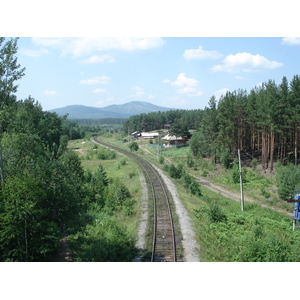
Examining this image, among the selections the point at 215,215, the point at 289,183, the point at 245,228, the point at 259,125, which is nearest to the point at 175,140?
the point at 259,125

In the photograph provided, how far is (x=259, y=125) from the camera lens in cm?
3800

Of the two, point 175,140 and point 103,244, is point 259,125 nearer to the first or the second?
point 103,244

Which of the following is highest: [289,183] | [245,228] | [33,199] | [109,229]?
[33,199]

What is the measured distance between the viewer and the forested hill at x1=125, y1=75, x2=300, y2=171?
3412 centimetres

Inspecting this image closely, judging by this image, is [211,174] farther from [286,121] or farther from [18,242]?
[18,242]

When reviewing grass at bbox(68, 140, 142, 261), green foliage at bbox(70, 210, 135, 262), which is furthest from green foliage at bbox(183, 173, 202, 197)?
green foliage at bbox(70, 210, 135, 262)

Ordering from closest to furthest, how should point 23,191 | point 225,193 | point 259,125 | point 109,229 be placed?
point 23,191, point 109,229, point 225,193, point 259,125

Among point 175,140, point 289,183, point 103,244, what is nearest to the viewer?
point 103,244

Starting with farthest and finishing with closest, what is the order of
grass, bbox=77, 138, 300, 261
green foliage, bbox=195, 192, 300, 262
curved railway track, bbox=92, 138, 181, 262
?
1. curved railway track, bbox=92, 138, 181, 262
2. grass, bbox=77, 138, 300, 261
3. green foliage, bbox=195, 192, 300, 262

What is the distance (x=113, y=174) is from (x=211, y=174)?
14207mm

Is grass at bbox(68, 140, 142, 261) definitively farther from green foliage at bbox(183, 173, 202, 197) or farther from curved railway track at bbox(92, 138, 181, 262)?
green foliage at bbox(183, 173, 202, 197)

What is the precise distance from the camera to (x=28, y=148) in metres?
10.3

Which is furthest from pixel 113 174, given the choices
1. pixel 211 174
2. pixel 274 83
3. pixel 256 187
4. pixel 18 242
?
pixel 18 242

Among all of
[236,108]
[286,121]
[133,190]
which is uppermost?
[236,108]
